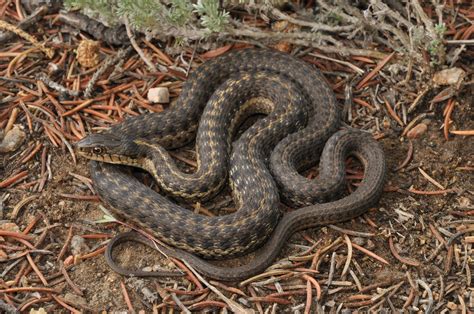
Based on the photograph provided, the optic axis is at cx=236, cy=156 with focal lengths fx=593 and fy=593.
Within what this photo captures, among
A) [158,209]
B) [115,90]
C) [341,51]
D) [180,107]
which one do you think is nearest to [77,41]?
[115,90]

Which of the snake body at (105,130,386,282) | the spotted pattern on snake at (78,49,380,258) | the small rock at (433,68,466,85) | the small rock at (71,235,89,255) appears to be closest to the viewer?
the snake body at (105,130,386,282)

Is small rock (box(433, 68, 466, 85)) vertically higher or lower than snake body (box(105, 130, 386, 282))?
higher

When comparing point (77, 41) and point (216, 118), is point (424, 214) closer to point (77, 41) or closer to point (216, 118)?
point (216, 118)

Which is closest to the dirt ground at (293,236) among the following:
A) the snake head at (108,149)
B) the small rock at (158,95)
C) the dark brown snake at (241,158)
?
the small rock at (158,95)

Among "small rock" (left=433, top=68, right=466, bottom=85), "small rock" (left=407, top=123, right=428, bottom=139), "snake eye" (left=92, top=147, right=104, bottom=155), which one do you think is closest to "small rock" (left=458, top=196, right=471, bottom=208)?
"small rock" (left=407, top=123, right=428, bottom=139)

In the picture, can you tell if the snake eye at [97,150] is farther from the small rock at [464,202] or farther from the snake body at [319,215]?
the small rock at [464,202]

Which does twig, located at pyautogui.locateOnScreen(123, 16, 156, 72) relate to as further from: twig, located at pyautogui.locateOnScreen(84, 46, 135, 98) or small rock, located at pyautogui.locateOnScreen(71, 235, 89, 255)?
small rock, located at pyautogui.locateOnScreen(71, 235, 89, 255)

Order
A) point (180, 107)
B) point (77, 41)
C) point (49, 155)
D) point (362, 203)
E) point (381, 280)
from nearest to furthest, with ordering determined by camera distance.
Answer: point (381, 280), point (362, 203), point (49, 155), point (180, 107), point (77, 41)
